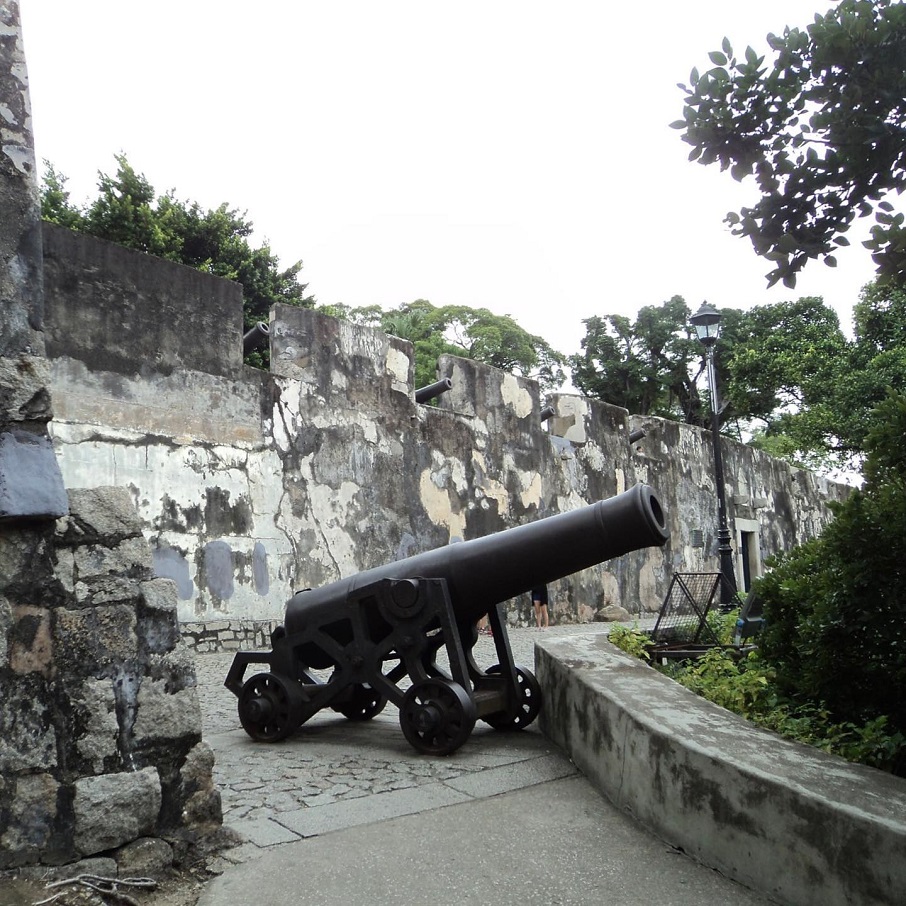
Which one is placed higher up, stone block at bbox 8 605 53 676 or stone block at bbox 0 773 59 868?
stone block at bbox 8 605 53 676

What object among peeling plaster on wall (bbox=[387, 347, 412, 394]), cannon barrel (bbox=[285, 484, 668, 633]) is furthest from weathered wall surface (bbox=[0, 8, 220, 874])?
peeling plaster on wall (bbox=[387, 347, 412, 394])

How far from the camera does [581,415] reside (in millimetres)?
16734

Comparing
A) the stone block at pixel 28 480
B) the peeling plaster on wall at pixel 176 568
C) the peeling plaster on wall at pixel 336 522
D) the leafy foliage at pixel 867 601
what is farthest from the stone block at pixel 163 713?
the peeling plaster on wall at pixel 336 522

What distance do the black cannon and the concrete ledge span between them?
0.79 metres

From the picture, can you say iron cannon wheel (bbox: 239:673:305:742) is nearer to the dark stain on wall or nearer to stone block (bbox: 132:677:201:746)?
stone block (bbox: 132:677:201:746)

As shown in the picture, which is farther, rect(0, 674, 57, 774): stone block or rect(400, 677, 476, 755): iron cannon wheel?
rect(400, 677, 476, 755): iron cannon wheel

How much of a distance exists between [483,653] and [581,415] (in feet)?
26.5

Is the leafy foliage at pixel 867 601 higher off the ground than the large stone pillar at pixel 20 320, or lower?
lower

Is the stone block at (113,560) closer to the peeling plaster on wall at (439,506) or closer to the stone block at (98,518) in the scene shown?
the stone block at (98,518)

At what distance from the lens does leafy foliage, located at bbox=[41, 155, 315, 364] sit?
65.6 ft

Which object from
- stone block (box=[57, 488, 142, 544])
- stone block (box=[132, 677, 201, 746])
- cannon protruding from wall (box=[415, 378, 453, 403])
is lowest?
stone block (box=[132, 677, 201, 746])

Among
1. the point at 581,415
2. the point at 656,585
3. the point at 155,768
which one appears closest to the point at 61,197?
the point at 581,415

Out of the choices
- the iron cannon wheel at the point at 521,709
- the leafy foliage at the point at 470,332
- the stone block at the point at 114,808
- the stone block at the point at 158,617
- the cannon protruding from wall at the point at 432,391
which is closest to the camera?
the stone block at the point at 114,808

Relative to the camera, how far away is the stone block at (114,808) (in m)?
2.92
